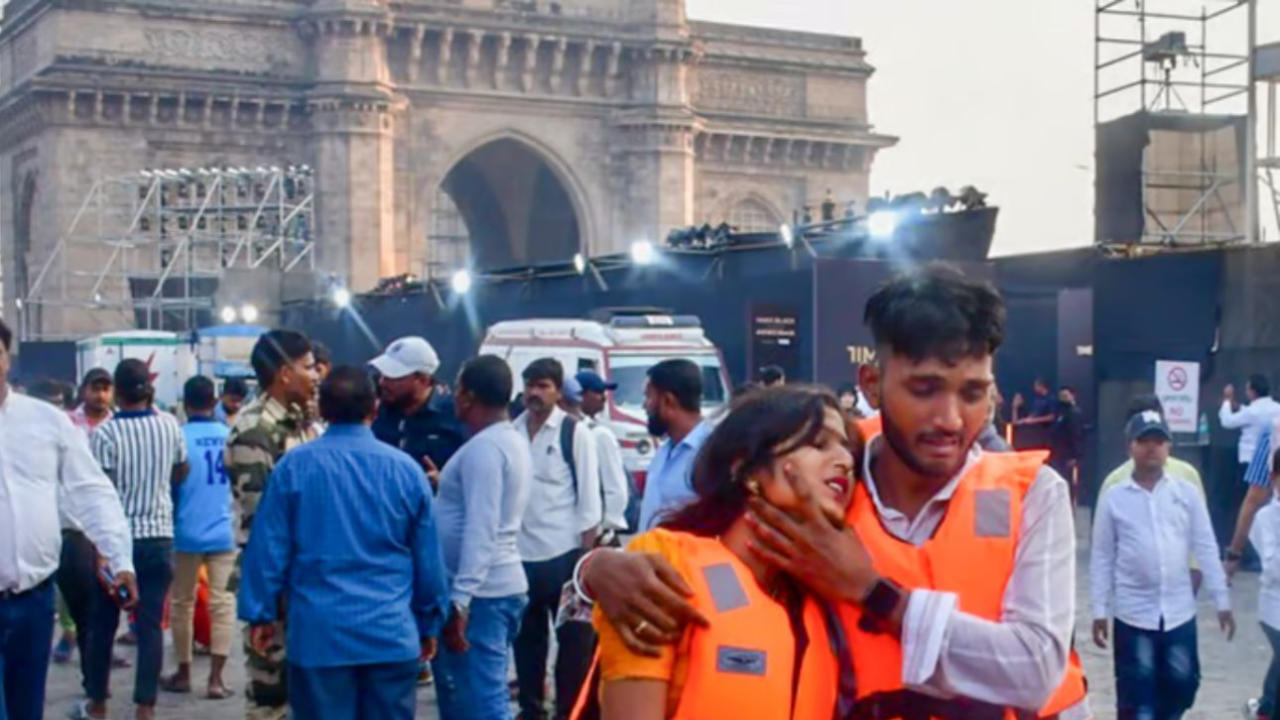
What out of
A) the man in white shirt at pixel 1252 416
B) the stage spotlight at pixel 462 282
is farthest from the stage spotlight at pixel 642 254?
the man in white shirt at pixel 1252 416

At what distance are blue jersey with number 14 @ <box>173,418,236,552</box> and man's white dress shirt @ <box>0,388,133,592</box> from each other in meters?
3.30

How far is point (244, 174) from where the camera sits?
118ft

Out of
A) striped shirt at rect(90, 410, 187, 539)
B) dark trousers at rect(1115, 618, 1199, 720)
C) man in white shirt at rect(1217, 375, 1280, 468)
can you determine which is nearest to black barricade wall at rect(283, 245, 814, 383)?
man in white shirt at rect(1217, 375, 1280, 468)

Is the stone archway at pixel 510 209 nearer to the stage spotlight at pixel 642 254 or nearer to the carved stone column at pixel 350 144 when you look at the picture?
the carved stone column at pixel 350 144

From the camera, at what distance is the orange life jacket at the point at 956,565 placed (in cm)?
247

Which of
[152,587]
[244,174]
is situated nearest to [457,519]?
[152,587]

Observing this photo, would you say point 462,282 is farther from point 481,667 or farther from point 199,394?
point 481,667

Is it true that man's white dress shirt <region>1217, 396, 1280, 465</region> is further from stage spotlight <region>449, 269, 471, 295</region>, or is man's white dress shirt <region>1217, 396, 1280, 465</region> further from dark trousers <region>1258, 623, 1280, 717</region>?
stage spotlight <region>449, 269, 471, 295</region>

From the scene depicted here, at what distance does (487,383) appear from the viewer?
6762 mm

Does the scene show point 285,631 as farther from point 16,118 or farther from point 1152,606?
point 16,118

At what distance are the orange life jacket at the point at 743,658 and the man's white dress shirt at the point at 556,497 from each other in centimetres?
518

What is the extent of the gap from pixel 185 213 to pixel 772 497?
35.4 metres

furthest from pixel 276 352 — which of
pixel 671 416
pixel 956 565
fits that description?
pixel 956 565

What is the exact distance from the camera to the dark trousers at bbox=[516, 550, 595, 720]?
7.14 meters
